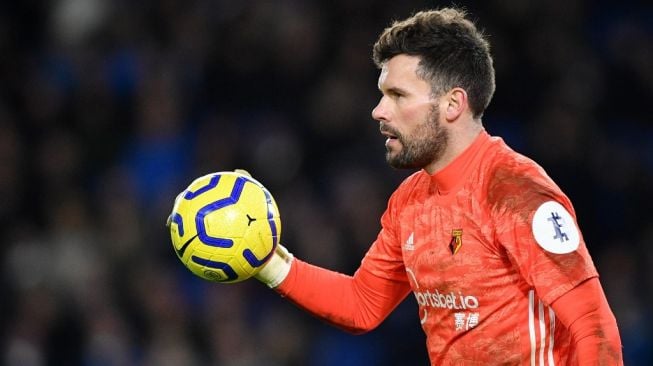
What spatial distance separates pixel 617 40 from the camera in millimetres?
9516

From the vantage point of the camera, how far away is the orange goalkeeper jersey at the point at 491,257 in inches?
131

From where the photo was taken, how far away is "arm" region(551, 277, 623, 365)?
3.19m

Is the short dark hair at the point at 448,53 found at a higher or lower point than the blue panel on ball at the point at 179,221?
higher

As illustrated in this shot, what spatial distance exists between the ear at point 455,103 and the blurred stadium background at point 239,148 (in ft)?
13.3

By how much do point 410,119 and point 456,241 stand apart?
1.52 ft

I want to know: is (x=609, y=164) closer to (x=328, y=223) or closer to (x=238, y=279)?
(x=328, y=223)

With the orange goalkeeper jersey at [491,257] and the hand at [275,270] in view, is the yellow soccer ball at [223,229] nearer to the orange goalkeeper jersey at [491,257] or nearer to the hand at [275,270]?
the hand at [275,270]

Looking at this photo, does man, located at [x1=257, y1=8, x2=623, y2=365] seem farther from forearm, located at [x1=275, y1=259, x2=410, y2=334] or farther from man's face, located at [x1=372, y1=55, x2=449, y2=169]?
forearm, located at [x1=275, y1=259, x2=410, y2=334]

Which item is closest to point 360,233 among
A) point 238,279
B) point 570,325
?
point 238,279

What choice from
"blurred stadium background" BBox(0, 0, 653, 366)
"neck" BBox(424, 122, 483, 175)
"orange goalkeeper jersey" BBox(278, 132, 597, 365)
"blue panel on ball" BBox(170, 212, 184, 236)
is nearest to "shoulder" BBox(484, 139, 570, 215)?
"orange goalkeeper jersey" BBox(278, 132, 597, 365)

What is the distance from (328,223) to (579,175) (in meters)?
1.97

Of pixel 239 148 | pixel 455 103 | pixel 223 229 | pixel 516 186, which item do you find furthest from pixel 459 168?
pixel 239 148

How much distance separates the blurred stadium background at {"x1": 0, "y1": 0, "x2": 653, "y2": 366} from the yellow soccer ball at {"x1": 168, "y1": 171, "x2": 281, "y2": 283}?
12.2 feet

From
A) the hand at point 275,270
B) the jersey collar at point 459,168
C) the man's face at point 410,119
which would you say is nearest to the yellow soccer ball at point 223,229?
the hand at point 275,270
